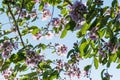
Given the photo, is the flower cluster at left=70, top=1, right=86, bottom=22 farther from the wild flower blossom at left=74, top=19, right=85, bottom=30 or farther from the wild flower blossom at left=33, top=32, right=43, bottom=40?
the wild flower blossom at left=33, top=32, right=43, bottom=40

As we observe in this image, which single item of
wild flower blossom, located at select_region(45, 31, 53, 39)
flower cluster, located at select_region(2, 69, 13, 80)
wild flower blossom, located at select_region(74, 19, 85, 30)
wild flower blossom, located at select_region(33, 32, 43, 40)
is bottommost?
wild flower blossom, located at select_region(74, 19, 85, 30)

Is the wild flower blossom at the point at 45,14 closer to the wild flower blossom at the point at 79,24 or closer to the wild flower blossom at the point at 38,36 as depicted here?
the wild flower blossom at the point at 38,36

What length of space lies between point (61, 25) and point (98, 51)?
170 cm

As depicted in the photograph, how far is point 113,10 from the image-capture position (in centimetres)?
324

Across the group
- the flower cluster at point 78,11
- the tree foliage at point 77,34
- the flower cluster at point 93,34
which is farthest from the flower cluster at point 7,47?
the flower cluster at point 78,11

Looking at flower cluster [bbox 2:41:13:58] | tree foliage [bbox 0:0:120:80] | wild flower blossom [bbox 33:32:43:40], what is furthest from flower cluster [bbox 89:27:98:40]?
wild flower blossom [bbox 33:32:43:40]

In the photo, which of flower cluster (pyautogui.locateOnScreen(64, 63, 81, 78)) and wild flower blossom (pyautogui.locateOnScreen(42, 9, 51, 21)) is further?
wild flower blossom (pyautogui.locateOnScreen(42, 9, 51, 21))

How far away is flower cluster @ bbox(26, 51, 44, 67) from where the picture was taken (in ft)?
16.0

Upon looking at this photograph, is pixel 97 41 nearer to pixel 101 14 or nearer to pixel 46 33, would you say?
pixel 101 14

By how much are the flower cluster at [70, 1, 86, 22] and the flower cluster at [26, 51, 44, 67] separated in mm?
1537

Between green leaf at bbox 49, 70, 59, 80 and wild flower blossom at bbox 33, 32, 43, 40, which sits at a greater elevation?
wild flower blossom at bbox 33, 32, 43, 40

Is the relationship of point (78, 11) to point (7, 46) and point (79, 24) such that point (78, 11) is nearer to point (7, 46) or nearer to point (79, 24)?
point (79, 24)

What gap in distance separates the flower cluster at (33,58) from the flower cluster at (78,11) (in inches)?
60.5

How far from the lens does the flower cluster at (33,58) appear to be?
4.89 m
